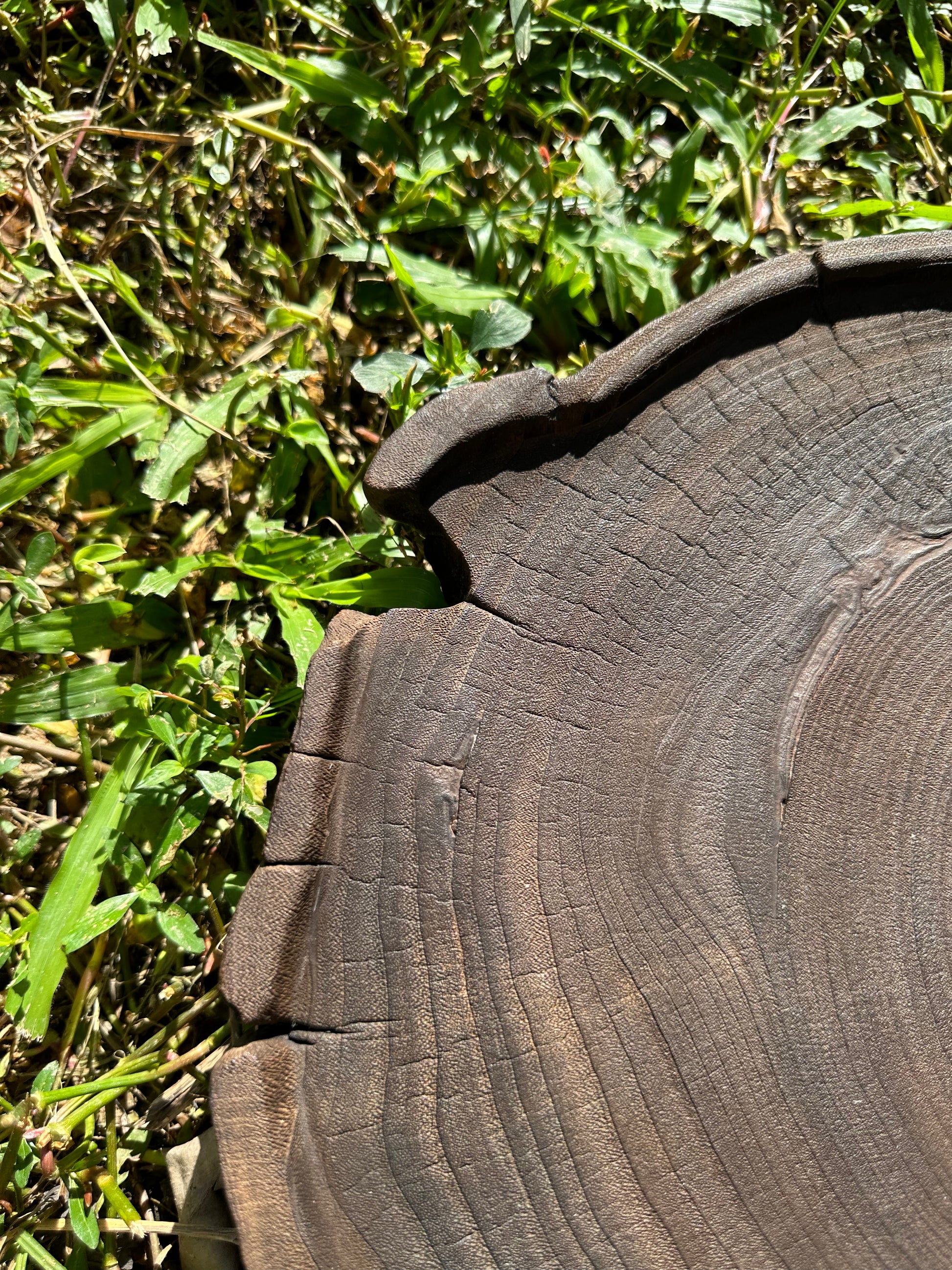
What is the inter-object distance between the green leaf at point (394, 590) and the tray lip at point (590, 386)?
0.33 meters

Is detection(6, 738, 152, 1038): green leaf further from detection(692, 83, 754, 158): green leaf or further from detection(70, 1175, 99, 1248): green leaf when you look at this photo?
detection(692, 83, 754, 158): green leaf

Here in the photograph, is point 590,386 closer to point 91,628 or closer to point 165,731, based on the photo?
point 165,731

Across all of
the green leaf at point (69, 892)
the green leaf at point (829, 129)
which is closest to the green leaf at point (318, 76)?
the green leaf at point (829, 129)

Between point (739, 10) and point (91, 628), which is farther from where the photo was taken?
point (739, 10)

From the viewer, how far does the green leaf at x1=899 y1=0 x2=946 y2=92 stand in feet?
6.56

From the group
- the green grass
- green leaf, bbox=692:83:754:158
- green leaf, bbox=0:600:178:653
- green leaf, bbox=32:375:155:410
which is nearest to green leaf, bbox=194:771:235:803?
the green grass

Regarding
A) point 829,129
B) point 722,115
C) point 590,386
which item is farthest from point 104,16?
point 829,129

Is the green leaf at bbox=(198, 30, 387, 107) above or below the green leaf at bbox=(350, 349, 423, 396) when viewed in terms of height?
above

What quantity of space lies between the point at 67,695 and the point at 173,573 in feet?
0.88

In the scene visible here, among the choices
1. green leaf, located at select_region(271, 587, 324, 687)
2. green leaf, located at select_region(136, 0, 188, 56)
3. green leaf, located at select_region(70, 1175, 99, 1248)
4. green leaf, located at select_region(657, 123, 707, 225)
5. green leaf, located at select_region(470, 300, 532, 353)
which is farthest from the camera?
green leaf, located at select_region(657, 123, 707, 225)

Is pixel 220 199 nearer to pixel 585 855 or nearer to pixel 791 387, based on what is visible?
pixel 791 387

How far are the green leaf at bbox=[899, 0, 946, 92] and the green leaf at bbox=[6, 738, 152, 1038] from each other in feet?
6.79

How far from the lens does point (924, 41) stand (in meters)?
2.00

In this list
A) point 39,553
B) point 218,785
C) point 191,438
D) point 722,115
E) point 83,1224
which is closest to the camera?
point 83,1224
